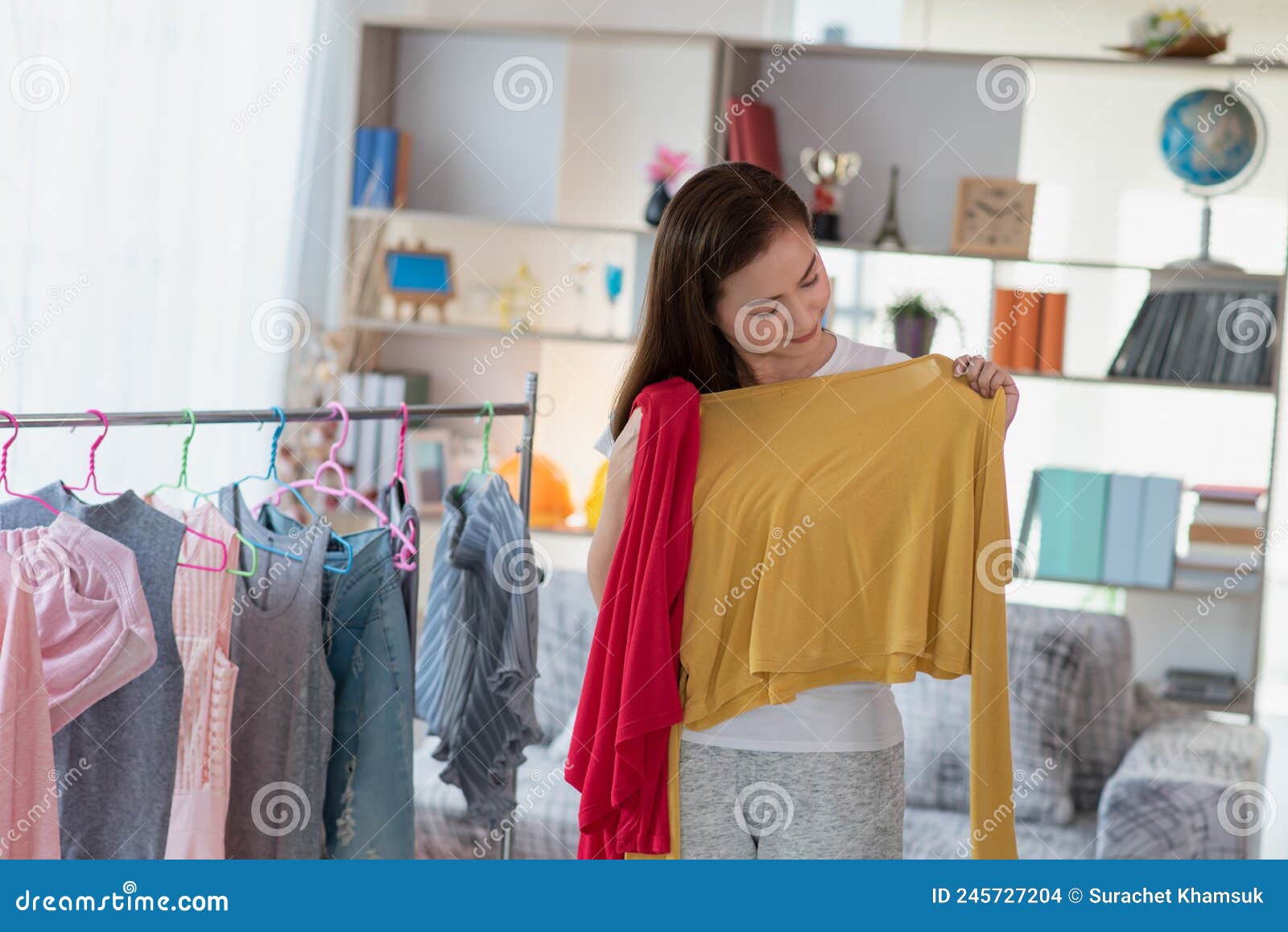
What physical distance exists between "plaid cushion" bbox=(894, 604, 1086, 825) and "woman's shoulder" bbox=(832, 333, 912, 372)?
1660 millimetres

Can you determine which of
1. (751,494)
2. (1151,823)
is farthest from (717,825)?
(1151,823)

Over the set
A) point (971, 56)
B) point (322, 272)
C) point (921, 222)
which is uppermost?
point (971, 56)

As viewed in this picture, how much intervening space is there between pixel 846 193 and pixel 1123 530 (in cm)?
125

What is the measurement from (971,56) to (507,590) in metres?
2.41

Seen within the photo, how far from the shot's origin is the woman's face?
1481 millimetres

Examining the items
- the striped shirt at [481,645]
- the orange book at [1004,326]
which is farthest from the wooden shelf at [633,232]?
the striped shirt at [481,645]

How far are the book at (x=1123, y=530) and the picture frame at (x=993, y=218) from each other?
0.70 m

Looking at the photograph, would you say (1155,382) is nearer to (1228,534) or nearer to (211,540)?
(1228,534)

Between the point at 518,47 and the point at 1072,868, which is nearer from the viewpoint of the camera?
the point at 1072,868

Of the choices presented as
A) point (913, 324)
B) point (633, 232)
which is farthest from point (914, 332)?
point (633, 232)

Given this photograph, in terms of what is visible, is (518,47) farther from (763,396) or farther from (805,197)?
(763,396)

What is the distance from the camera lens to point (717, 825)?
4.83 ft

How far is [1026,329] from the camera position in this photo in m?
3.68

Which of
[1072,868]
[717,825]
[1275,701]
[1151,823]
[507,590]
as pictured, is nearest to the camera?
[1072,868]
